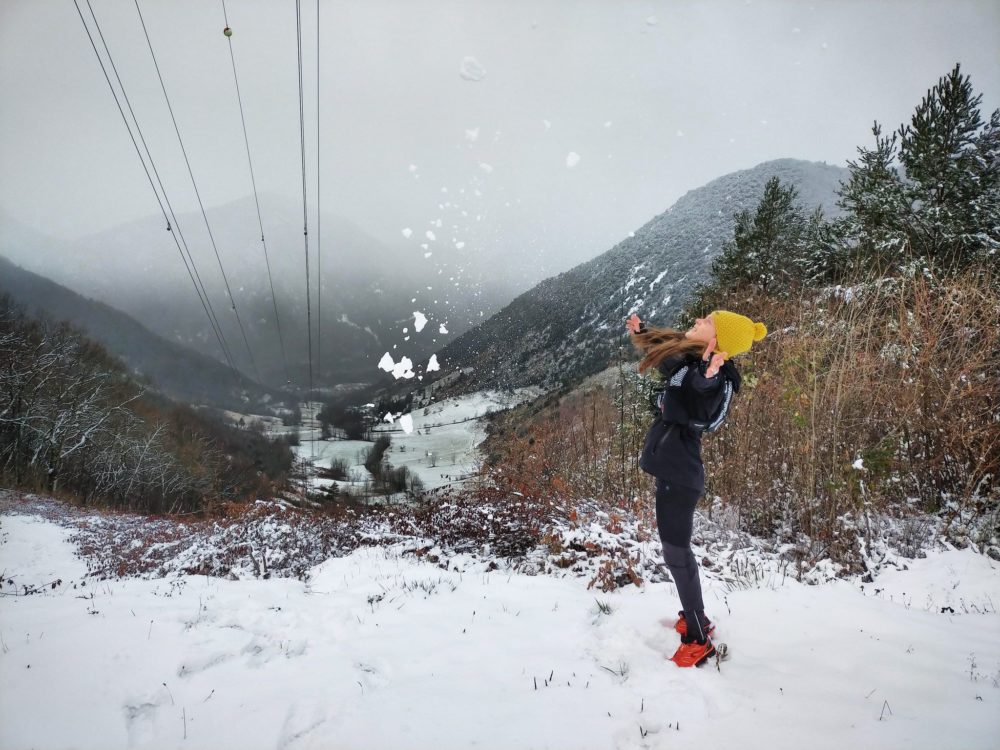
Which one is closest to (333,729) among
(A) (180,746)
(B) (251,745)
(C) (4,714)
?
(B) (251,745)

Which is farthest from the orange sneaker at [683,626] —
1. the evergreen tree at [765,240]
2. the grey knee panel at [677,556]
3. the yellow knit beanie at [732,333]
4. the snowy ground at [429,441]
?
the snowy ground at [429,441]

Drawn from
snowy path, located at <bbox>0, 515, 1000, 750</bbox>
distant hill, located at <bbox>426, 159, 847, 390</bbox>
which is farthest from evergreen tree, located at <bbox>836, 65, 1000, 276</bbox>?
distant hill, located at <bbox>426, 159, 847, 390</bbox>

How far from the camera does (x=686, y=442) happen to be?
108 inches

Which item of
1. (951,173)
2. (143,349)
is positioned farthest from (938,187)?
(143,349)

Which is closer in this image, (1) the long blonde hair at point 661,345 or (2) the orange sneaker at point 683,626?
(1) the long blonde hair at point 661,345

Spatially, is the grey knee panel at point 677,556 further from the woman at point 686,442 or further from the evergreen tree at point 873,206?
the evergreen tree at point 873,206

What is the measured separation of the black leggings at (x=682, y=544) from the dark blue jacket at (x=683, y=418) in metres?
0.08

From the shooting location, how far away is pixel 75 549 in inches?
434

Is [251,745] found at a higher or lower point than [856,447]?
lower

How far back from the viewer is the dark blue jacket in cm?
262

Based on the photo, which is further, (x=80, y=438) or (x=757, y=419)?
(x=80, y=438)

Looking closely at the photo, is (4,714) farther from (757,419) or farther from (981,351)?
(981,351)

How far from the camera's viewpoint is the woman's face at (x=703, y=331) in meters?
2.54

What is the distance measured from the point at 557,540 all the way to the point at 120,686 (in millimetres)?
4247
